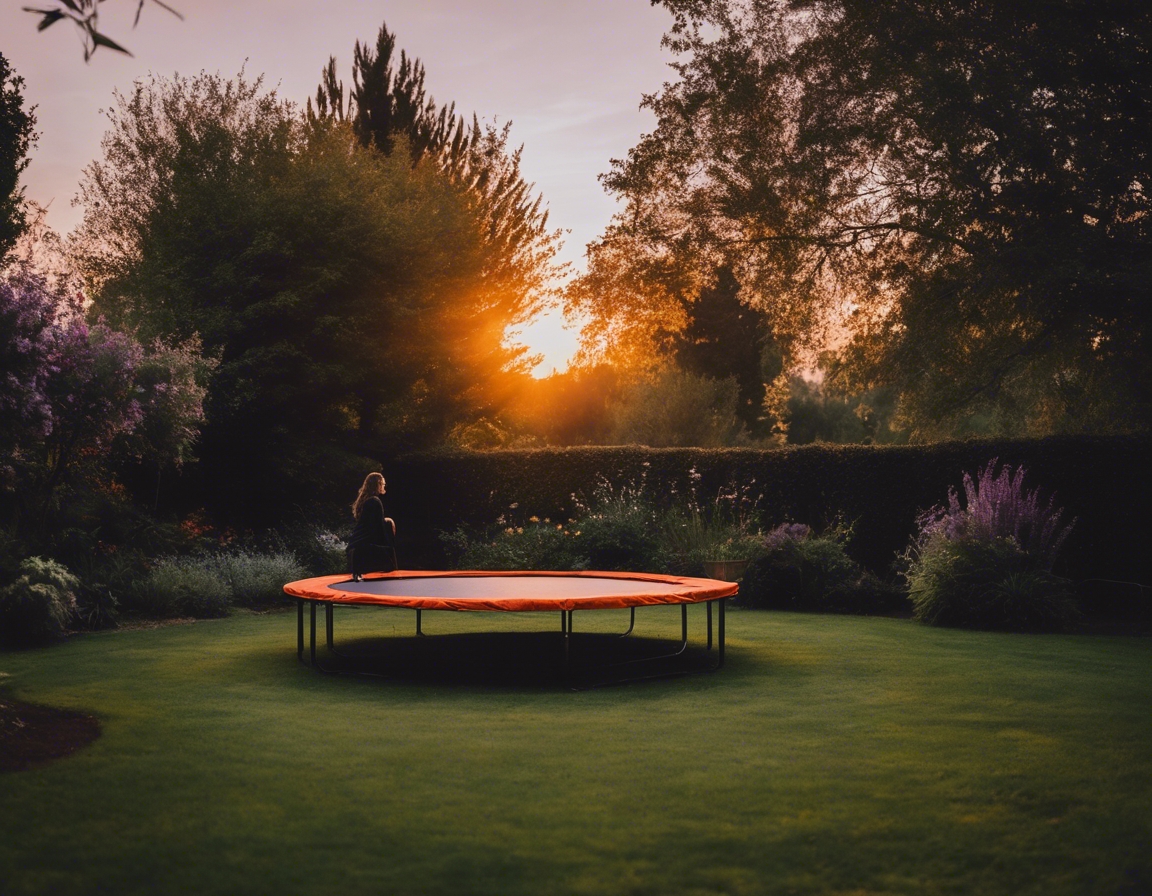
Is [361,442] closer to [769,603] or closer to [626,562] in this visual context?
[626,562]

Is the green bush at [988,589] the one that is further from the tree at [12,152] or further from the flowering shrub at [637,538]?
the tree at [12,152]

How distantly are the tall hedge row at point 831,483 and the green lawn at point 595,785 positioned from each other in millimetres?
4117

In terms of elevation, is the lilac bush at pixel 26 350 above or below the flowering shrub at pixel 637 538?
above

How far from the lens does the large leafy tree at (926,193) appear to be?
1209 cm

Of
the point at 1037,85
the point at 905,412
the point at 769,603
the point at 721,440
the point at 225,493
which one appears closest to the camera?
the point at 769,603

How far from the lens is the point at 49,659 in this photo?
726 cm

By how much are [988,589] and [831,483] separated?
10.4 ft

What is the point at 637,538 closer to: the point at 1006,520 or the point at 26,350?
the point at 1006,520

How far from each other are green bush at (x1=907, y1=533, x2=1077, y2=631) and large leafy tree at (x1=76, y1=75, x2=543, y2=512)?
9195mm

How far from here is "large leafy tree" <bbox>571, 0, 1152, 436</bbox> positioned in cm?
1209

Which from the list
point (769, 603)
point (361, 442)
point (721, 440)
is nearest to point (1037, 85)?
point (769, 603)

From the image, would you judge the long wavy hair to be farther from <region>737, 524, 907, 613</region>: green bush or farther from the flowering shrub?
<region>737, 524, 907, 613</region>: green bush

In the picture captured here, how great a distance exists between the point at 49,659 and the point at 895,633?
6.61 m

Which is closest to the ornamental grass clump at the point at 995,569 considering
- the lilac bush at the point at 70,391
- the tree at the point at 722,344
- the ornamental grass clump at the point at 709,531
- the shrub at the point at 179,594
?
the ornamental grass clump at the point at 709,531
